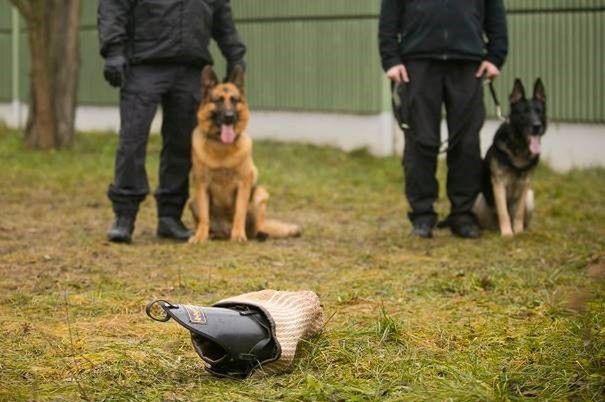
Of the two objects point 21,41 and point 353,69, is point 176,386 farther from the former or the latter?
point 21,41

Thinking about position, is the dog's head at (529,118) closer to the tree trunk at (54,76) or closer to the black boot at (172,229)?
the black boot at (172,229)

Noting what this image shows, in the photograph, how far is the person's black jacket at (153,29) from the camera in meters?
8.36

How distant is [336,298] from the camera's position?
623 centimetres

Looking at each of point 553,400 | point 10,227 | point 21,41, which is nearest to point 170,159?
point 10,227

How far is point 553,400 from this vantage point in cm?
403

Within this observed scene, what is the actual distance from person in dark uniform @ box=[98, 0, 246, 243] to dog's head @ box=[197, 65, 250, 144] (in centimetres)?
14

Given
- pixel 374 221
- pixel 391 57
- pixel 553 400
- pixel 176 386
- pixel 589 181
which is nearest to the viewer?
pixel 553 400

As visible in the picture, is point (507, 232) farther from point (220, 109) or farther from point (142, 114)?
point (142, 114)

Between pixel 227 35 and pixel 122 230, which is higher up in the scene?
pixel 227 35

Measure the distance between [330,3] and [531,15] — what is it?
3136 millimetres

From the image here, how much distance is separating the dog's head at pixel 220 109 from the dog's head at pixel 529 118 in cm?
190

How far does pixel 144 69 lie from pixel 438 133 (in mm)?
2089

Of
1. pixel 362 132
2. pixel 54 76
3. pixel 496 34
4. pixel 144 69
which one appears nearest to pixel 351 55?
pixel 362 132

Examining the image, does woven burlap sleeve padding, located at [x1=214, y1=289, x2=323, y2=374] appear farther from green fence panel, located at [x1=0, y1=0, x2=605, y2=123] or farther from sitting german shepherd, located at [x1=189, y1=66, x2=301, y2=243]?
green fence panel, located at [x1=0, y1=0, x2=605, y2=123]
